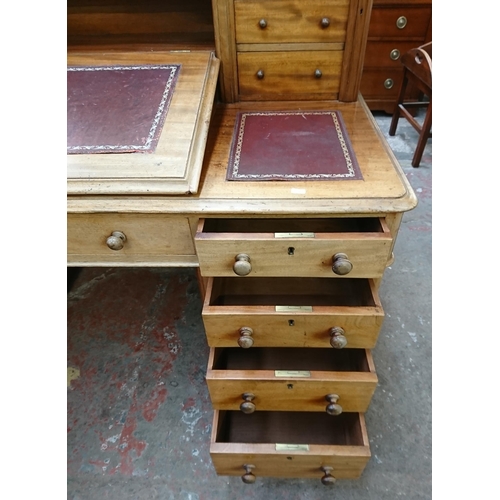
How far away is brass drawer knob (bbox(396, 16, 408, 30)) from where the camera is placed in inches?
96.9

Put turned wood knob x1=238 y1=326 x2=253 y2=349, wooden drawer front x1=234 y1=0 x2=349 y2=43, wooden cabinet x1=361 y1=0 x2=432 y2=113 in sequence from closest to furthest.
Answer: turned wood knob x1=238 y1=326 x2=253 y2=349 → wooden drawer front x1=234 y1=0 x2=349 y2=43 → wooden cabinet x1=361 y1=0 x2=432 y2=113

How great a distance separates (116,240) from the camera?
37.6 inches

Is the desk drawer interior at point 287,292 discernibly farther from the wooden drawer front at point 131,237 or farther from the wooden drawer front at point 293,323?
the wooden drawer front at point 131,237

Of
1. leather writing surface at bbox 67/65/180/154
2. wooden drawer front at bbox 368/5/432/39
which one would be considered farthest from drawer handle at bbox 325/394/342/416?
wooden drawer front at bbox 368/5/432/39

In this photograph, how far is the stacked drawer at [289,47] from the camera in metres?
1.14

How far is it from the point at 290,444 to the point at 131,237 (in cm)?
72

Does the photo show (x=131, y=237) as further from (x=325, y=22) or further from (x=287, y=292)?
(x=325, y=22)

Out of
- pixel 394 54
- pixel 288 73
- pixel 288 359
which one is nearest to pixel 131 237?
pixel 288 359

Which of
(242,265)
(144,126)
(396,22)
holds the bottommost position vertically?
(242,265)

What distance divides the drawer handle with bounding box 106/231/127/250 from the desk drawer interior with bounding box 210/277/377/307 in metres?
0.34

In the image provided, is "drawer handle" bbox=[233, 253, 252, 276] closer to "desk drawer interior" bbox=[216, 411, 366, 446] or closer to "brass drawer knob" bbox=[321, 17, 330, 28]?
"desk drawer interior" bbox=[216, 411, 366, 446]

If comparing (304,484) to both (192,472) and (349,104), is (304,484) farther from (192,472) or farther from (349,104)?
(349,104)

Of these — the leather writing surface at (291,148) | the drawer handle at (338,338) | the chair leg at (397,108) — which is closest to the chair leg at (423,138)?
the chair leg at (397,108)

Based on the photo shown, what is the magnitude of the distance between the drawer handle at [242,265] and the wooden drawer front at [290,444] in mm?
486
